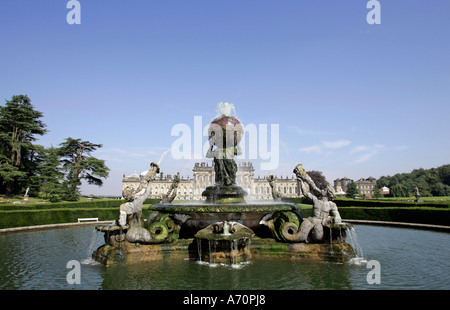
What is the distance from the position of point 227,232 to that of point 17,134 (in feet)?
145

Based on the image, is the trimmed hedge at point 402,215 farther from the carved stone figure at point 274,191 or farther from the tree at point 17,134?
the tree at point 17,134

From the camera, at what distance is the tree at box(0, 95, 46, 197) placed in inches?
1441

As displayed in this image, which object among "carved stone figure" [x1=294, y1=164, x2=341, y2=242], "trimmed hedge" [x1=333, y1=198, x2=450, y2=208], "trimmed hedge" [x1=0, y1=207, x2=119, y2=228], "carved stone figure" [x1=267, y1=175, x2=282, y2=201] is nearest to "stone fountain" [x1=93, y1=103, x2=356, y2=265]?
"carved stone figure" [x1=294, y1=164, x2=341, y2=242]

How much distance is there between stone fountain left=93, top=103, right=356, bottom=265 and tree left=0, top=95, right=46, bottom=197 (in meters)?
36.5

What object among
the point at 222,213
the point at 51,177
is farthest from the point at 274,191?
the point at 51,177

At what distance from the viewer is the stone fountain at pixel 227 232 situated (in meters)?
7.02

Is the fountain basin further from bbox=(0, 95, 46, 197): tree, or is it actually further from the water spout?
bbox=(0, 95, 46, 197): tree

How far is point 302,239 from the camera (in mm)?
7391

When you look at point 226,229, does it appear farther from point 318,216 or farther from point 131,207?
point 131,207

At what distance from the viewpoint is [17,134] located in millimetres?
39250

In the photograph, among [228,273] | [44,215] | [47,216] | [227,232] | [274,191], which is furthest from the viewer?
[47,216]
